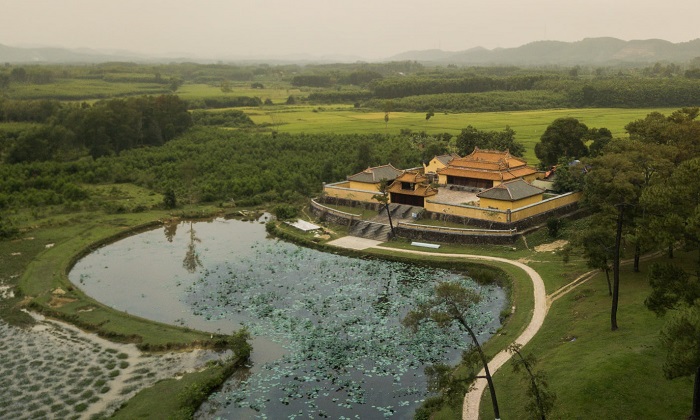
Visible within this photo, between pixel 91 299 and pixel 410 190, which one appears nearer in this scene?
pixel 91 299

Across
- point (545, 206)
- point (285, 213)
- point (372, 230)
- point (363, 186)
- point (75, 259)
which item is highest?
point (545, 206)

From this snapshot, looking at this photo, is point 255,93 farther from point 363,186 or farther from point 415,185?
point 415,185

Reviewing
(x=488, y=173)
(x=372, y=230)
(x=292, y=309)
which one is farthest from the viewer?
(x=488, y=173)

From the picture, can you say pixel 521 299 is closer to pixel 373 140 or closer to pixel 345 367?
pixel 345 367

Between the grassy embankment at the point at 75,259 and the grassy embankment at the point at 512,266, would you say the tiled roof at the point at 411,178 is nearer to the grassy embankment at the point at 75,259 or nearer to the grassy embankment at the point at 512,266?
the grassy embankment at the point at 512,266

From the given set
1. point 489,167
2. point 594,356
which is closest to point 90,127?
point 489,167

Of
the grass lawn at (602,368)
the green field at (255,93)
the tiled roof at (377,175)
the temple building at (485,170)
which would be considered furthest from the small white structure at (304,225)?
the green field at (255,93)

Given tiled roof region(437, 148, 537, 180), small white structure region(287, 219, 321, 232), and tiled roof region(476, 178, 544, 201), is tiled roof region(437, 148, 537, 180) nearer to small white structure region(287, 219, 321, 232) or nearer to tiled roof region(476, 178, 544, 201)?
tiled roof region(476, 178, 544, 201)
